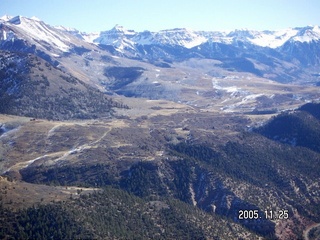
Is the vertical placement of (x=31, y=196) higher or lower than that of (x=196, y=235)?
higher

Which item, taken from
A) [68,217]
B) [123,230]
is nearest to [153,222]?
[123,230]

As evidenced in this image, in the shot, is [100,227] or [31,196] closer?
[100,227]

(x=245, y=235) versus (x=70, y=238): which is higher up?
(x=70, y=238)

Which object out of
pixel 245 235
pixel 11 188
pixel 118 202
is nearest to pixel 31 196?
pixel 11 188

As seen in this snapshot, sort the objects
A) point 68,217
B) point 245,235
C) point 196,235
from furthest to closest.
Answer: point 245,235 < point 196,235 < point 68,217

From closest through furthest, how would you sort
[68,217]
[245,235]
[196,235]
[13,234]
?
1. [13,234]
2. [68,217]
3. [196,235]
4. [245,235]

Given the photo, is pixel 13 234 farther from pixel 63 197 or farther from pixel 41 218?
pixel 63 197

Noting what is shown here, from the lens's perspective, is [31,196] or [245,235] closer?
[31,196]

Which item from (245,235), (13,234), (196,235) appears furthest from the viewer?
(245,235)

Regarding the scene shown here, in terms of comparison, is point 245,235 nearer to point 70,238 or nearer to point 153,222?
point 153,222
